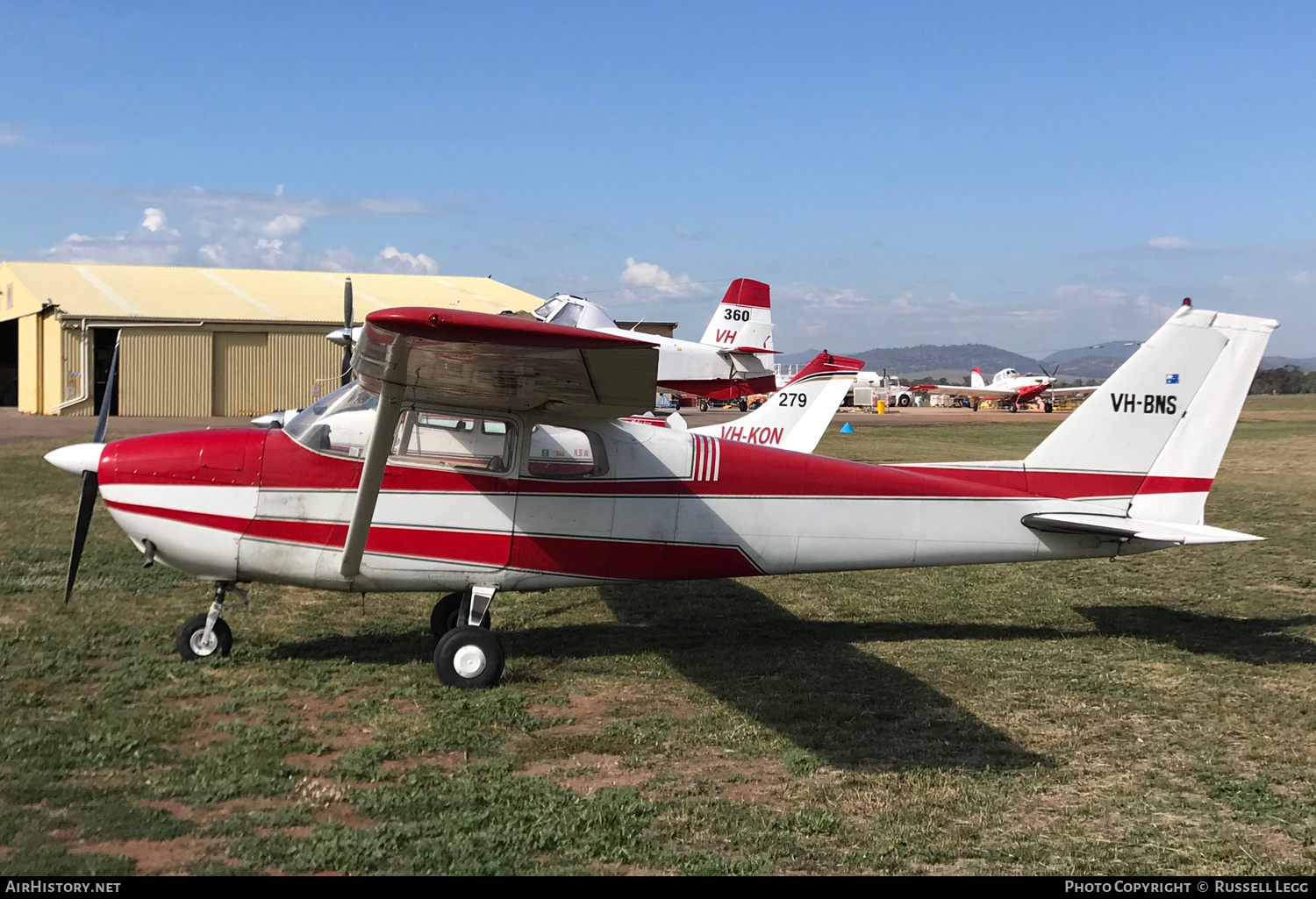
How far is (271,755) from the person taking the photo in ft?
17.6

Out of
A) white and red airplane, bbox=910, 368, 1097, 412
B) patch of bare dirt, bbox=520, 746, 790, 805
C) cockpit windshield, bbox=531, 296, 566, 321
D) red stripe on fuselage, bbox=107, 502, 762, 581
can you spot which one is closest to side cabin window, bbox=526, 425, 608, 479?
red stripe on fuselage, bbox=107, 502, 762, 581

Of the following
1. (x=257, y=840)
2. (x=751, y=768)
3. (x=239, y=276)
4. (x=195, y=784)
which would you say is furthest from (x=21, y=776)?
(x=239, y=276)

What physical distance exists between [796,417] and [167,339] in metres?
31.3

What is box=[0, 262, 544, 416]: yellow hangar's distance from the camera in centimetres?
3788

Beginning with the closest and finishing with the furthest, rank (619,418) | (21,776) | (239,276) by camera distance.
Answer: (21,776) < (619,418) < (239,276)

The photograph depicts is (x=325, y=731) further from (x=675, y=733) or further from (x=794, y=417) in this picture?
(x=794, y=417)

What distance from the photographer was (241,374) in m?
39.4

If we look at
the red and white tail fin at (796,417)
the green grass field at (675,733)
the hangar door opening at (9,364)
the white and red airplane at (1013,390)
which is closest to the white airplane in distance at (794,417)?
the red and white tail fin at (796,417)

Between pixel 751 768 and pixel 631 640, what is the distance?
296cm

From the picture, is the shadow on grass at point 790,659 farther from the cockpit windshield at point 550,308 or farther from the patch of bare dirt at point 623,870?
the cockpit windshield at point 550,308

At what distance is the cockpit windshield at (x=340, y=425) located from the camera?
697 centimetres

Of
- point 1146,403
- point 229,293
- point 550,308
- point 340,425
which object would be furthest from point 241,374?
point 1146,403

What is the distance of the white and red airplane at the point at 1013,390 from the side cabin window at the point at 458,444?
66839 millimetres

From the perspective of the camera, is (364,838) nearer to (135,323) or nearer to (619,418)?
(619,418)
